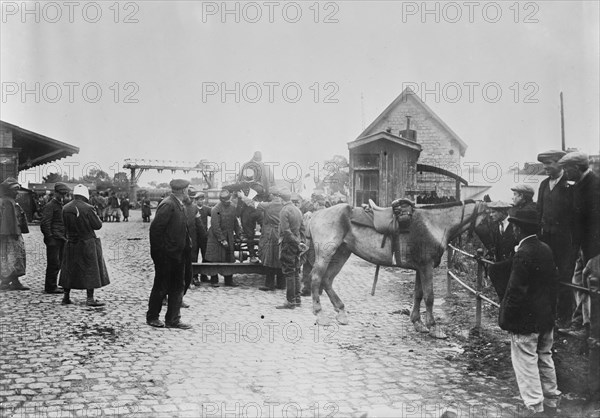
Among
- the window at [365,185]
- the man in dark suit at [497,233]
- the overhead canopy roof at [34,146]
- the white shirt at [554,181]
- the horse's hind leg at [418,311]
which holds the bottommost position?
the horse's hind leg at [418,311]

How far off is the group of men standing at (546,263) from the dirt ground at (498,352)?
22 centimetres

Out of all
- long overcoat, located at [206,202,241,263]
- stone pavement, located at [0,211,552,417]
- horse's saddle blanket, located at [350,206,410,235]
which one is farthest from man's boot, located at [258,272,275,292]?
horse's saddle blanket, located at [350,206,410,235]

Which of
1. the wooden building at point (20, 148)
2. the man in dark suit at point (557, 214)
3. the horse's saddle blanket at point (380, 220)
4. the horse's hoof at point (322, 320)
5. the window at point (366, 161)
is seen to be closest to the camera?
the man in dark suit at point (557, 214)

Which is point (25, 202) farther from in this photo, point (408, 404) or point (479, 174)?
point (479, 174)

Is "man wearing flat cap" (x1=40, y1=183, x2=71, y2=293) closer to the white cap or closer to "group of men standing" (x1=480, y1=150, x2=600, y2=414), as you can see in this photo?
the white cap

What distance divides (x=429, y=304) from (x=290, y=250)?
2.52 meters

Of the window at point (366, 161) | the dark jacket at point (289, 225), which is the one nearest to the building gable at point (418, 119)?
the window at point (366, 161)

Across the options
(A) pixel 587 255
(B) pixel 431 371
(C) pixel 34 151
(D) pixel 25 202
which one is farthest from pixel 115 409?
(D) pixel 25 202

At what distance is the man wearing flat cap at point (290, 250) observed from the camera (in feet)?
26.8

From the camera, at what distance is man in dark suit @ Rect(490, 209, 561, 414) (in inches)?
160

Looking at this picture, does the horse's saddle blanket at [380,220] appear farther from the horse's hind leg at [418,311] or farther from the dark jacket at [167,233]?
the dark jacket at [167,233]

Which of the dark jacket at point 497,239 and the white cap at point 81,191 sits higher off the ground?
the white cap at point 81,191

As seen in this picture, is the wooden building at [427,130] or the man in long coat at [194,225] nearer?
the man in long coat at [194,225]

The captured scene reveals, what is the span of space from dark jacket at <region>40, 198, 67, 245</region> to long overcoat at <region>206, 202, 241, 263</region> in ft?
9.19
